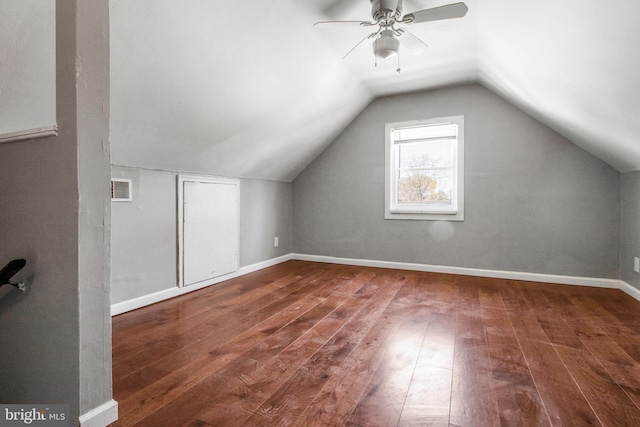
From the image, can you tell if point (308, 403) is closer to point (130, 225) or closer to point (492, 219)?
point (130, 225)

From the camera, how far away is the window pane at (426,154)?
407 centimetres

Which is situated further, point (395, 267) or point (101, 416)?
point (395, 267)

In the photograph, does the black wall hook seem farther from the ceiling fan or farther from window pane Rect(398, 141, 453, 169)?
window pane Rect(398, 141, 453, 169)

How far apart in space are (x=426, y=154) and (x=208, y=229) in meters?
2.84

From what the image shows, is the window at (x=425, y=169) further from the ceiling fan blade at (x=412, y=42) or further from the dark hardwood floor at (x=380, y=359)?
the ceiling fan blade at (x=412, y=42)

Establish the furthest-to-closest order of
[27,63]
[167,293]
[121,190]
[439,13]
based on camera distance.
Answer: [167,293] → [121,190] → [439,13] → [27,63]

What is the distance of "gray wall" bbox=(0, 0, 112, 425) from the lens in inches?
46.3

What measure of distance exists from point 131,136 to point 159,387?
66.9 inches

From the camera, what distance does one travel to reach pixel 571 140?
3389 mm

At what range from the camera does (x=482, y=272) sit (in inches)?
149

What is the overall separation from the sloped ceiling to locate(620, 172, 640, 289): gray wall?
0.76 feet

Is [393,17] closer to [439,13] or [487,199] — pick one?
[439,13]

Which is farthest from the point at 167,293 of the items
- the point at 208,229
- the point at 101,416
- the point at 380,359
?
the point at 380,359

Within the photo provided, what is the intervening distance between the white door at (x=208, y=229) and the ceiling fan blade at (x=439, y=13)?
7.73 ft
